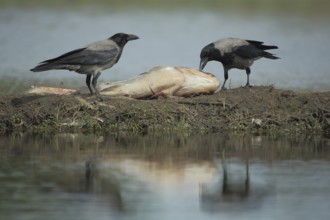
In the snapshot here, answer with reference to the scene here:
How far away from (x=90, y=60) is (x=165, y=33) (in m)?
18.9

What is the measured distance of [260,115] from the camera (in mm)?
15953

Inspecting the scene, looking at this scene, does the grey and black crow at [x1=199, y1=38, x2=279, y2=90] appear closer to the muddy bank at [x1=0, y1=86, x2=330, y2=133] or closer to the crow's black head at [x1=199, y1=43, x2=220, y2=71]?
the crow's black head at [x1=199, y1=43, x2=220, y2=71]

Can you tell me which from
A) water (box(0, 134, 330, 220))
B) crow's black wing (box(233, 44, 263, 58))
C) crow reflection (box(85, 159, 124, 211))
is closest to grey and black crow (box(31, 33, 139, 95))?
water (box(0, 134, 330, 220))

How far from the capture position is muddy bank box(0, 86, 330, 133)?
15703 millimetres

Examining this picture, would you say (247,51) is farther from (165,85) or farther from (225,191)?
(225,191)

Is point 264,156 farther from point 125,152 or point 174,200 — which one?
point 174,200

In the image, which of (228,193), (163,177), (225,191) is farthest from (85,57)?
(228,193)

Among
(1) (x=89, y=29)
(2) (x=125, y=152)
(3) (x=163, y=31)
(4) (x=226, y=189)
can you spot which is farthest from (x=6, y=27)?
(4) (x=226, y=189)

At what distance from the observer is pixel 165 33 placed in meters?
34.8

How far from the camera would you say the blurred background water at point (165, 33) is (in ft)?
78.7

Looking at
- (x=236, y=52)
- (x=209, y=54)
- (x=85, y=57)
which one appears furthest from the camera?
(x=209, y=54)

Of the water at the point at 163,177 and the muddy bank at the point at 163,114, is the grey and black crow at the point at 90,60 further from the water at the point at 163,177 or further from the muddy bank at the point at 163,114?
the water at the point at 163,177

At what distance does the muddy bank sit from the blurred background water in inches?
114

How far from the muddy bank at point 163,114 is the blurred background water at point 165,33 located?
9.49 ft
